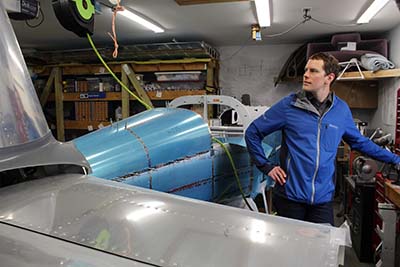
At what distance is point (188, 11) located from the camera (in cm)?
412

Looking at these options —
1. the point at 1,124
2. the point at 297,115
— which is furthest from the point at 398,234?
the point at 1,124

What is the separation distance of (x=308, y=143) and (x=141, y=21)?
329 centimetres

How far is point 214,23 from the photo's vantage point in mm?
4684

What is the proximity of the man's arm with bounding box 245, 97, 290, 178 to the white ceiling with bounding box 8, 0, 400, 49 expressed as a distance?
2059mm

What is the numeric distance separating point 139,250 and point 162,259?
6cm

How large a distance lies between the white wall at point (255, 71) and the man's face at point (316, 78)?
13.7ft

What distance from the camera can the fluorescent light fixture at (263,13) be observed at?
11.9 ft

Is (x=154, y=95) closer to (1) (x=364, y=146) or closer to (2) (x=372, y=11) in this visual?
(2) (x=372, y=11)

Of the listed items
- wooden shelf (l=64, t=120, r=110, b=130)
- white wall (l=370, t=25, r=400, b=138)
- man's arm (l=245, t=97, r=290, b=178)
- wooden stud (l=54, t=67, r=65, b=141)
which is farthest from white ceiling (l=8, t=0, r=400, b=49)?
man's arm (l=245, t=97, r=290, b=178)

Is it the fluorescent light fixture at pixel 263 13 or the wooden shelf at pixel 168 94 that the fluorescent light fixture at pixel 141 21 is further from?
the fluorescent light fixture at pixel 263 13

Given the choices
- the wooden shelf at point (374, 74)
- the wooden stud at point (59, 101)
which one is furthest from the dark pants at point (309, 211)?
the wooden stud at point (59, 101)

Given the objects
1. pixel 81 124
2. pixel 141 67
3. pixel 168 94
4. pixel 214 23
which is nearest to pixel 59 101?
pixel 81 124

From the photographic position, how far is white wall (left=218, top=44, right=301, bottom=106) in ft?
20.0

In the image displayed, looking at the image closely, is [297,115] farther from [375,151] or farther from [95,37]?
[95,37]
